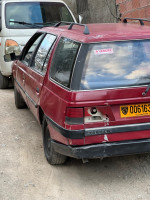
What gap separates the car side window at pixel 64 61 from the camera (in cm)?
387

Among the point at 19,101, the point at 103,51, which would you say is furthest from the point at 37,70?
the point at 19,101

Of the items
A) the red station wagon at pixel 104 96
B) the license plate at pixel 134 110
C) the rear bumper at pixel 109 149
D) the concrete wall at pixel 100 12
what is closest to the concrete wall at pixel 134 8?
the concrete wall at pixel 100 12

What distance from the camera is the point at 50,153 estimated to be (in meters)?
4.49

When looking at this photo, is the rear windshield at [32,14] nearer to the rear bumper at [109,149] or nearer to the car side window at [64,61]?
the car side window at [64,61]

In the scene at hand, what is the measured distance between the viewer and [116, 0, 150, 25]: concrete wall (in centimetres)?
855

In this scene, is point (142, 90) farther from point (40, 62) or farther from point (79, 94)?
point (40, 62)

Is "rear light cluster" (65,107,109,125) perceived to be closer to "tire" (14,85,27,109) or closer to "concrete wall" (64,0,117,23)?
"tire" (14,85,27,109)

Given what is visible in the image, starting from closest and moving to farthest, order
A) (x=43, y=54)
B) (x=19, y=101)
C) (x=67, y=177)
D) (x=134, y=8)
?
(x=67, y=177), (x=43, y=54), (x=19, y=101), (x=134, y=8)

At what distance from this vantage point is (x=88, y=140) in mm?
3701

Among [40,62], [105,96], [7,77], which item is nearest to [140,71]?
[105,96]

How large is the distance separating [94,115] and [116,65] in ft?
1.82

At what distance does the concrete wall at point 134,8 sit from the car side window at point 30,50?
340cm

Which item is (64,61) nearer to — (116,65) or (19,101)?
(116,65)

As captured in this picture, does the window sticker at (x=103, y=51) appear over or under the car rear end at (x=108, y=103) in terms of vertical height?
over
